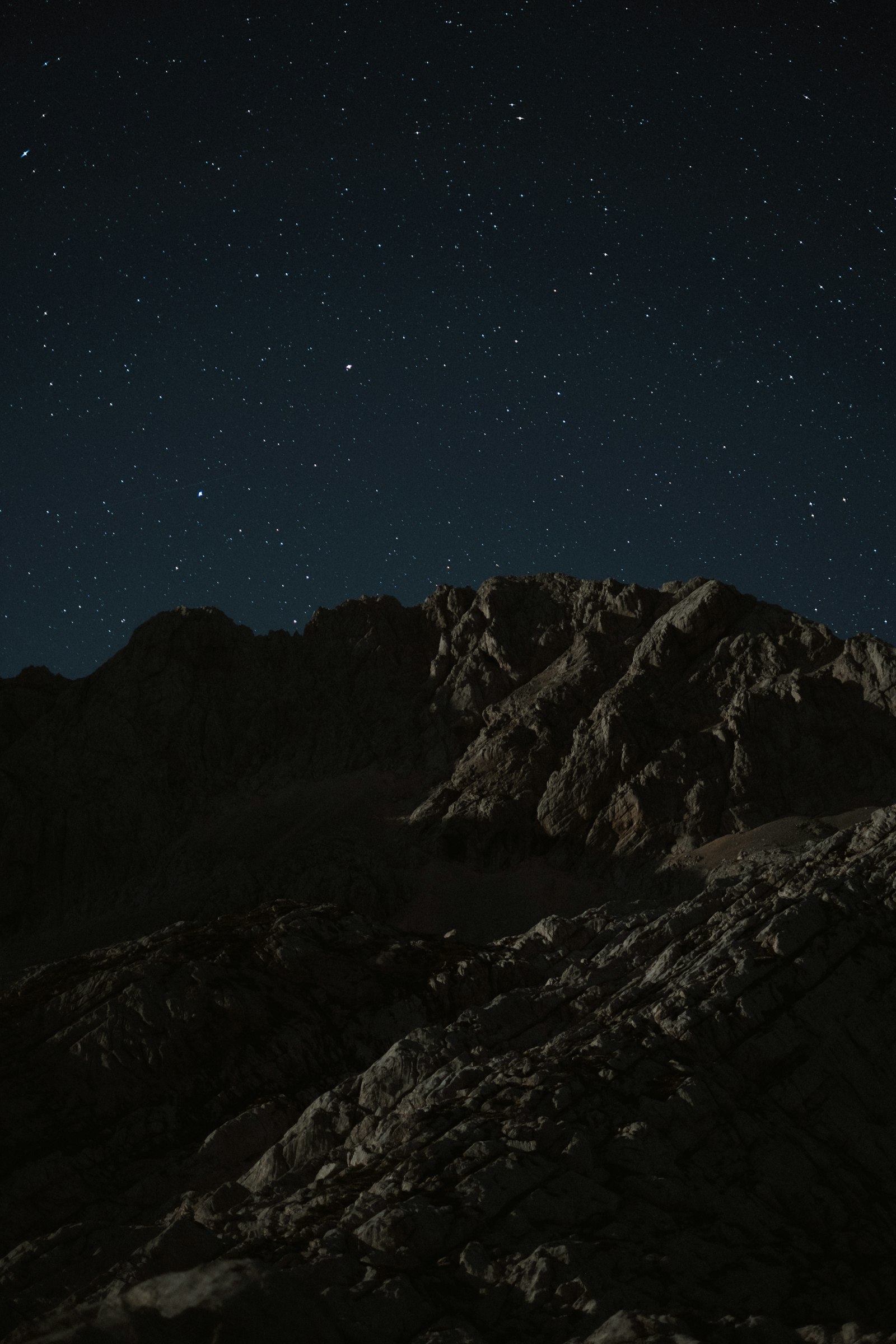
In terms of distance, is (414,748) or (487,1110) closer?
(487,1110)

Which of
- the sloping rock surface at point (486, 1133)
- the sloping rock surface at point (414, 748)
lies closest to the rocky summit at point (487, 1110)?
the sloping rock surface at point (486, 1133)

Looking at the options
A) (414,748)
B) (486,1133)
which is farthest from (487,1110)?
(414,748)

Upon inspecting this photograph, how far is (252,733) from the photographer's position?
12100cm

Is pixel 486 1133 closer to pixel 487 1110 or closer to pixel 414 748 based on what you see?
pixel 487 1110

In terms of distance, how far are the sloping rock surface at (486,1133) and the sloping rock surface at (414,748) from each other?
4225 cm

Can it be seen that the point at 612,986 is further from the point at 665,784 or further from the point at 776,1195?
the point at 665,784

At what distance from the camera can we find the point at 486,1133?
21.9 meters

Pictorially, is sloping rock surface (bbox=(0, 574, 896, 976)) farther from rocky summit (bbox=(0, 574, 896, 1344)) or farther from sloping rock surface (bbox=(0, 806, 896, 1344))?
sloping rock surface (bbox=(0, 806, 896, 1344))

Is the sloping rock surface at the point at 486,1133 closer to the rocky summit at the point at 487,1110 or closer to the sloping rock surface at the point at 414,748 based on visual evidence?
the rocky summit at the point at 487,1110

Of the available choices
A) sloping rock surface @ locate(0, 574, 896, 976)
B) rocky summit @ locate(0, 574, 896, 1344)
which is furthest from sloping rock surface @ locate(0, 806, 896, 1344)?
sloping rock surface @ locate(0, 574, 896, 976)

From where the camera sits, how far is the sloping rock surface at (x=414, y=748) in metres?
91.9

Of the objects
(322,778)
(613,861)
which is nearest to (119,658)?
(322,778)

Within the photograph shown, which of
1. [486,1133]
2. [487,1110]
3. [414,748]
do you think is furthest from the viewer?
[414,748]

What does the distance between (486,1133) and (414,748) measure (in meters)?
92.4
